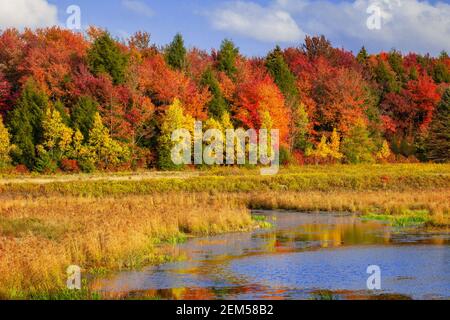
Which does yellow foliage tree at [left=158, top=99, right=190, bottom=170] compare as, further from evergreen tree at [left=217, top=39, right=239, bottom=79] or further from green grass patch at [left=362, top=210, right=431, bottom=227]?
green grass patch at [left=362, top=210, right=431, bottom=227]

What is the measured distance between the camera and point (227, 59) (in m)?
77.1

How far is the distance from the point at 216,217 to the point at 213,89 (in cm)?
3991

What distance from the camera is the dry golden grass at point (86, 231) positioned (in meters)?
17.7

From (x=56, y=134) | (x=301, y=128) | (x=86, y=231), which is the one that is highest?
(x=301, y=128)

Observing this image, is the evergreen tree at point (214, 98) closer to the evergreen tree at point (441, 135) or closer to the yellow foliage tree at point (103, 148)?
the yellow foliage tree at point (103, 148)

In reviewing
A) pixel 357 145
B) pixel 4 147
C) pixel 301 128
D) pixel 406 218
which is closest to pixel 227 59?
pixel 301 128

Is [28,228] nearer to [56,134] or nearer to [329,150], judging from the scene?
[56,134]

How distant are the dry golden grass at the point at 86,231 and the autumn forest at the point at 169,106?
931 inches

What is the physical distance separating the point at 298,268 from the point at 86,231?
6.96m

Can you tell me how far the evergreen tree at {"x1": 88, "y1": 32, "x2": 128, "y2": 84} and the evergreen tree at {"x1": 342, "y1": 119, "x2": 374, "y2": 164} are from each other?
78.6 ft

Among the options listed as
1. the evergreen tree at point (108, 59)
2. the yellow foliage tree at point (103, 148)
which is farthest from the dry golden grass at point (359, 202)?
the evergreen tree at point (108, 59)

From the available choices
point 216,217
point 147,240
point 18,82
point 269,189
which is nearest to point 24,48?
point 18,82

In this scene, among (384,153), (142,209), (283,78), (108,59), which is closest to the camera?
(142,209)

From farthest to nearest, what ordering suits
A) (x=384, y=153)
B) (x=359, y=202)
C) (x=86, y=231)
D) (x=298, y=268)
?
(x=384, y=153)
(x=359, y=202)
(x=86, y=231)
(x=298, y=268)
